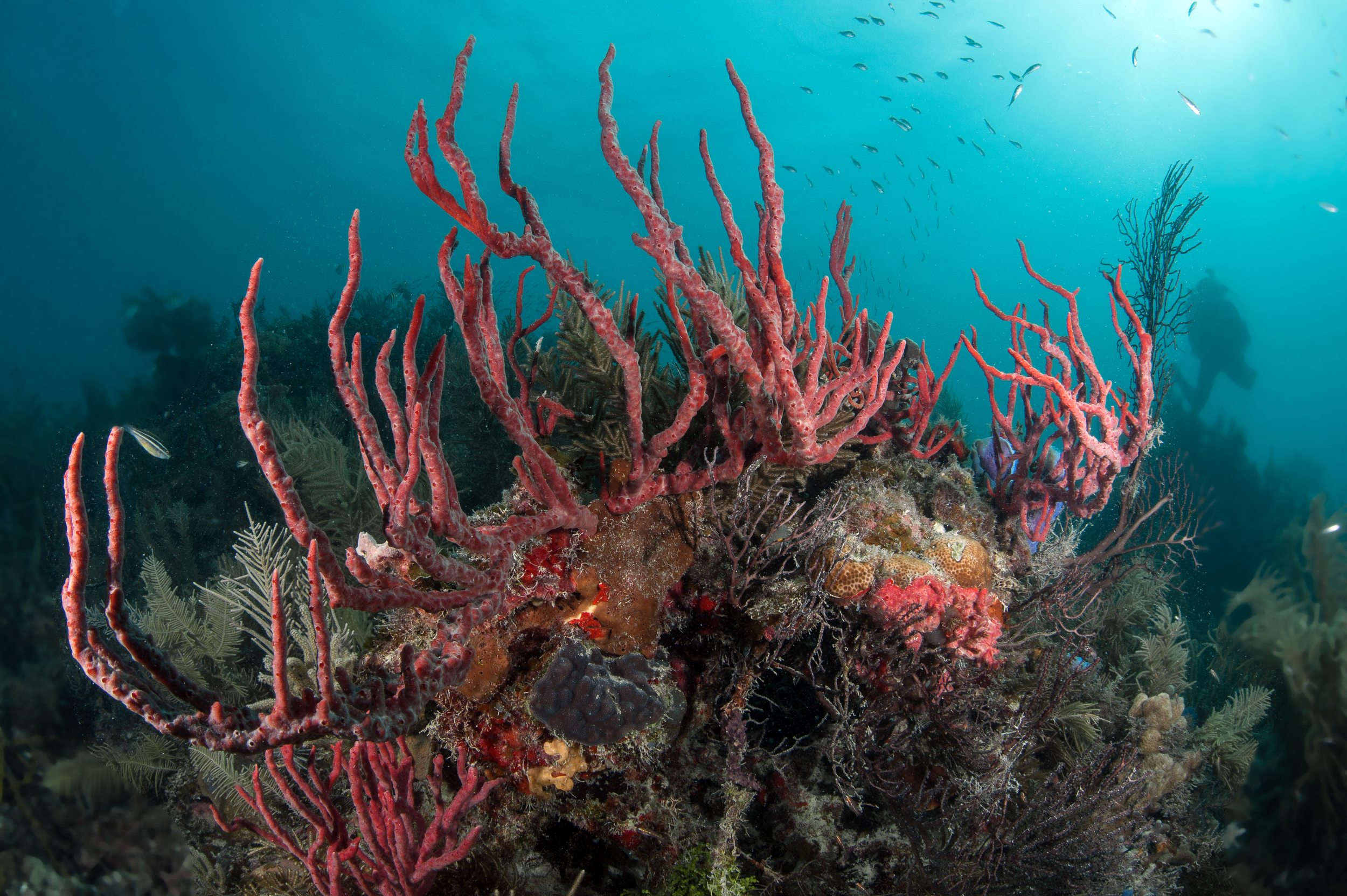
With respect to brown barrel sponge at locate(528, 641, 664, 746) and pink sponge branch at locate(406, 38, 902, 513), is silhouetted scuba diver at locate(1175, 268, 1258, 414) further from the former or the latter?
brown barrel sponge at locate(528, 641, 664, 746)

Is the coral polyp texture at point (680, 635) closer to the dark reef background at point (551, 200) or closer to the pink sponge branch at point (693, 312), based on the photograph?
the pink sponge branch at point (693, 312)

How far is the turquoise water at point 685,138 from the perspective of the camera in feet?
130

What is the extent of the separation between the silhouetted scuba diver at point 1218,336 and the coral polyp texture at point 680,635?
2543 cm

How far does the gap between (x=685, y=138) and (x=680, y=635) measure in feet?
170

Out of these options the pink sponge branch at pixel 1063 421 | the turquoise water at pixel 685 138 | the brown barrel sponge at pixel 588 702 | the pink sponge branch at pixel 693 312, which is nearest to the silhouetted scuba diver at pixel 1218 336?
the turquoise water at pixel 685 138

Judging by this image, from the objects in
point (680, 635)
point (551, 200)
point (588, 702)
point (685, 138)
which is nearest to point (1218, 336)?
point (680, 635)

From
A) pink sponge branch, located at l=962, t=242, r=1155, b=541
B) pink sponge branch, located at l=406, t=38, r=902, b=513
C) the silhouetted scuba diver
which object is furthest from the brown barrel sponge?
the silhouetted scuba diver

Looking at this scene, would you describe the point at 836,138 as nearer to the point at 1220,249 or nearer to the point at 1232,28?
the point at 1232,28

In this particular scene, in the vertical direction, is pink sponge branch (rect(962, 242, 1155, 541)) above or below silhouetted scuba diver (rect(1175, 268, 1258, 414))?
below

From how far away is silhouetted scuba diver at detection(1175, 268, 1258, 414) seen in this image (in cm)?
2156

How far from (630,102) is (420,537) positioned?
53.9 m

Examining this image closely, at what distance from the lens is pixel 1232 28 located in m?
48.0

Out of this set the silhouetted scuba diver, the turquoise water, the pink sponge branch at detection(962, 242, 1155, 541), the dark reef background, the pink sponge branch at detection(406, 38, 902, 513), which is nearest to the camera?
the pink sponge branch at detection(406, 38, 902, 513)

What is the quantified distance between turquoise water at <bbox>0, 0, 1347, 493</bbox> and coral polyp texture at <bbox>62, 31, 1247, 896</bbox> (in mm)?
34692
